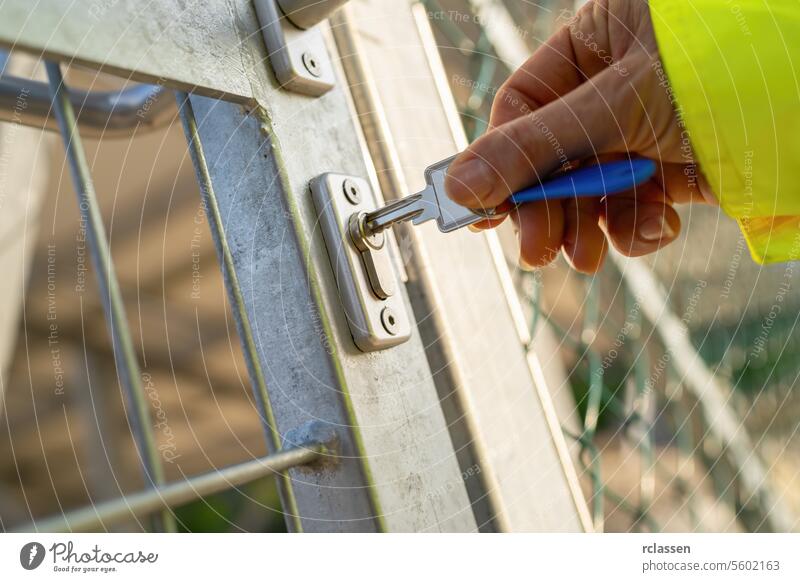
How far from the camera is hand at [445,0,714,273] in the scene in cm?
40

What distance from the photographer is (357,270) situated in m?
Result: 0.39

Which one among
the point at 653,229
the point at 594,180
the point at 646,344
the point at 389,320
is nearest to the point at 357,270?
the point at 389,320

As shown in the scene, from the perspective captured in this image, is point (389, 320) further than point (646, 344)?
No

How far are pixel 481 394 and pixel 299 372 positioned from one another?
0.16 metres

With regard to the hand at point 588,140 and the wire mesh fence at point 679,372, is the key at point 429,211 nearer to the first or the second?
the hand at point 588,140

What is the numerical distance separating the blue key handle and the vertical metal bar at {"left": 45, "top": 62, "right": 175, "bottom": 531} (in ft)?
0.67

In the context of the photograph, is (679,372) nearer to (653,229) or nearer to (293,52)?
(653,229)

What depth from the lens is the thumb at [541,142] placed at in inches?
15.3

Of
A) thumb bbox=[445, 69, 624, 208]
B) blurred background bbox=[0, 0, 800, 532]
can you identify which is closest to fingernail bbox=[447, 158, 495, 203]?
thumb bbox=[445, 69, 624, 208]

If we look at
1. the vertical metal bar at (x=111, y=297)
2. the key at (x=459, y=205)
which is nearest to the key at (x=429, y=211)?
the key at (x=459, y=205)

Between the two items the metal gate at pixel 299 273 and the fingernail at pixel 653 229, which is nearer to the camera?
the metal gate at pixel 299 273

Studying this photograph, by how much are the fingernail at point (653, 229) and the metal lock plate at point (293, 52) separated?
0.23 meters

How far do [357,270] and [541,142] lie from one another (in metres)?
0.11
